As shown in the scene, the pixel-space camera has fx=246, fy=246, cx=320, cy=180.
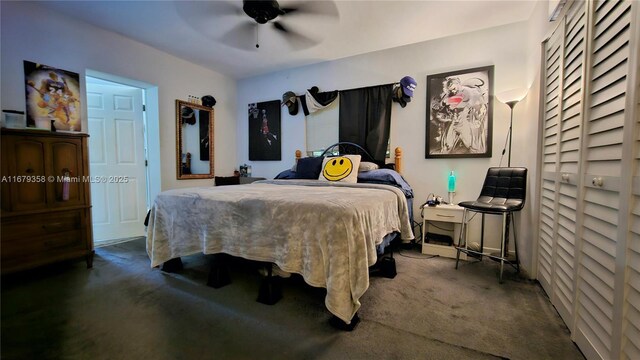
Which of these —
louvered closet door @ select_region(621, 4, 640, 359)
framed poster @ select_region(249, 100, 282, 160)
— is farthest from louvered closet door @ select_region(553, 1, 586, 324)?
framed poster @ select_region(249, 100, 282, 160)

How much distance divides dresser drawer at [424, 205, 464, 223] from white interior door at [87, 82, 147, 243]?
12.6 feet

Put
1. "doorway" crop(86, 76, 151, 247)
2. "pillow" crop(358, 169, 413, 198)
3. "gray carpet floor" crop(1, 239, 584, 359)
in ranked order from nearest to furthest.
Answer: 1. "gray carpet floor" crop(1, 239, 584, 359)
2. "pillow" crop(358, 169, 413, 198)
3. "doorway" crop(86, 76, 151, 247)

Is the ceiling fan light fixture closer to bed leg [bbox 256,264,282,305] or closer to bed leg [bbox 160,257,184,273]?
bed leg [bbox 256,264,282,305]

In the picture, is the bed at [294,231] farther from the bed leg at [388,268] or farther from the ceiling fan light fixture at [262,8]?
the ceiling fan light fixture at [262,8]

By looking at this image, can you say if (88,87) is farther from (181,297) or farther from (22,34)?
(181,297)

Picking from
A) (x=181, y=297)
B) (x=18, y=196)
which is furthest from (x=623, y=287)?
(x=18, y=196)

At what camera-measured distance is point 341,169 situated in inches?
116

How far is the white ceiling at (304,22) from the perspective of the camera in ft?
7.77

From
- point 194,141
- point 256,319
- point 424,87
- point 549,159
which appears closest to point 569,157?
point 549,159

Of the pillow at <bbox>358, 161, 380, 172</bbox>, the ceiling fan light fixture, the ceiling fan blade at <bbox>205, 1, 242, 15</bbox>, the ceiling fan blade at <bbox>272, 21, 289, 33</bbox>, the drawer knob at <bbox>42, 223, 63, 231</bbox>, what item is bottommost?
the drawer knob at <bbox>42, 223, 63, 231</bbox>

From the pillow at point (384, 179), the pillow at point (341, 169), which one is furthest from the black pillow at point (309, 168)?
the pillow at point (384, 179)

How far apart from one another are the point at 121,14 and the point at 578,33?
3869mm

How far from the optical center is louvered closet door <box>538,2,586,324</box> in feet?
4.75

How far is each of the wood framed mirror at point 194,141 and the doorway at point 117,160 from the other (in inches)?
17.3
